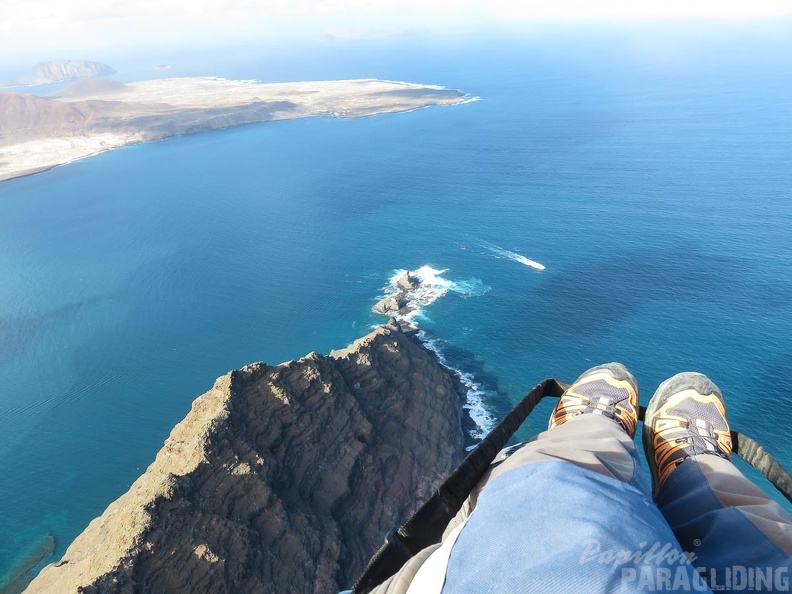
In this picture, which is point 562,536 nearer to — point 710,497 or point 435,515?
point 435,515

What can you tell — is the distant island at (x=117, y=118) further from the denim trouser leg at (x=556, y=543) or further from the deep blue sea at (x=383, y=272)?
the denim trouser leg at (x=556, y=543)

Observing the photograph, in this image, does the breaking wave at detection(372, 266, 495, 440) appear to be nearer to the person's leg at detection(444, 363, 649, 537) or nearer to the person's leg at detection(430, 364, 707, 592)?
the person's leg at detection(444, 363, 649, 537)

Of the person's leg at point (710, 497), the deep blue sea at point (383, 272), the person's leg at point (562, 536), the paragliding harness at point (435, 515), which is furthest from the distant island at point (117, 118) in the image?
the person's leg at point (562, 536)

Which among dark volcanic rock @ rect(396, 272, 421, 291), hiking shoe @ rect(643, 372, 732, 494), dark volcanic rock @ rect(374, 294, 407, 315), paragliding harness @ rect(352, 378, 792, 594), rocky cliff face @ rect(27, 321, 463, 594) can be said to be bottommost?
dark volcanic rock @ rect(374, 294, 407, 315)

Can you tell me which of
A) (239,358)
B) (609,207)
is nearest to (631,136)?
(609,207)

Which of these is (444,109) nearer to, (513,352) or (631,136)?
(631,136)

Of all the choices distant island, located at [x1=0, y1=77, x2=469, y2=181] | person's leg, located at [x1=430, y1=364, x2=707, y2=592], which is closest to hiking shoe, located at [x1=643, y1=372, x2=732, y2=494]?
person's leg, located at [x1=430, y1=364, x2=707, y2=592]

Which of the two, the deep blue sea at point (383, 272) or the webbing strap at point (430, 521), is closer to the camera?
the webbing strap at point (430, 521)
